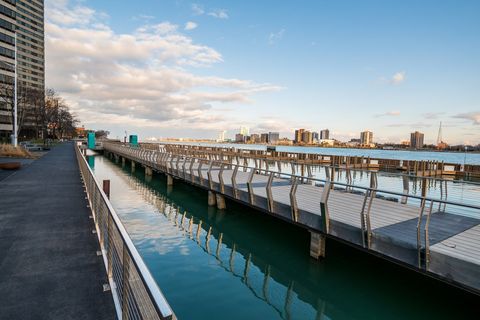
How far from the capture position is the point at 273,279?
7824 millimetres

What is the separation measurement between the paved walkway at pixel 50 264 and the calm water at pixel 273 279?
2.16 m

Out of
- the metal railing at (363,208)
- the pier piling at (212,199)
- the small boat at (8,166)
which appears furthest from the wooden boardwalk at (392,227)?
the small boat at (8,166)

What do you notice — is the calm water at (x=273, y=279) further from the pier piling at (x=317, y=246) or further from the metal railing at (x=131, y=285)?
the metal railing at (x=131, y=285)

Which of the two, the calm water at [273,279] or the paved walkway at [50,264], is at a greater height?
the paved walkway at [50,264]

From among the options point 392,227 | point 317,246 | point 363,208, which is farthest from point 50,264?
point 392,227

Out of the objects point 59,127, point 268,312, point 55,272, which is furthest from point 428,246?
point 59,127

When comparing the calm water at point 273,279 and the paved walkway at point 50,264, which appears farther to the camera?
the calm water at point 273,279

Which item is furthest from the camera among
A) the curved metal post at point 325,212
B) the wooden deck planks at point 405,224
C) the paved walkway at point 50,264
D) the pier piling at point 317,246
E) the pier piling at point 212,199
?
the pier piling at point 212,199

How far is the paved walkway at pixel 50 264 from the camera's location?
3.95 metres

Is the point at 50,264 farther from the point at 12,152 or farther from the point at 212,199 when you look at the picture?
the point at 12,152

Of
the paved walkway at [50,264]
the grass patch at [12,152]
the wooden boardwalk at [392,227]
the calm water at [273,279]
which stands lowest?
the calm water at [273,279]

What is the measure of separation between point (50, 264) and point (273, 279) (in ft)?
17.3

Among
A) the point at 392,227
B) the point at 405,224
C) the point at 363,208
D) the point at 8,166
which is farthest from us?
the point at 8,166

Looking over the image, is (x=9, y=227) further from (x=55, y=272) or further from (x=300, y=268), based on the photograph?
(x=300, y=268)
